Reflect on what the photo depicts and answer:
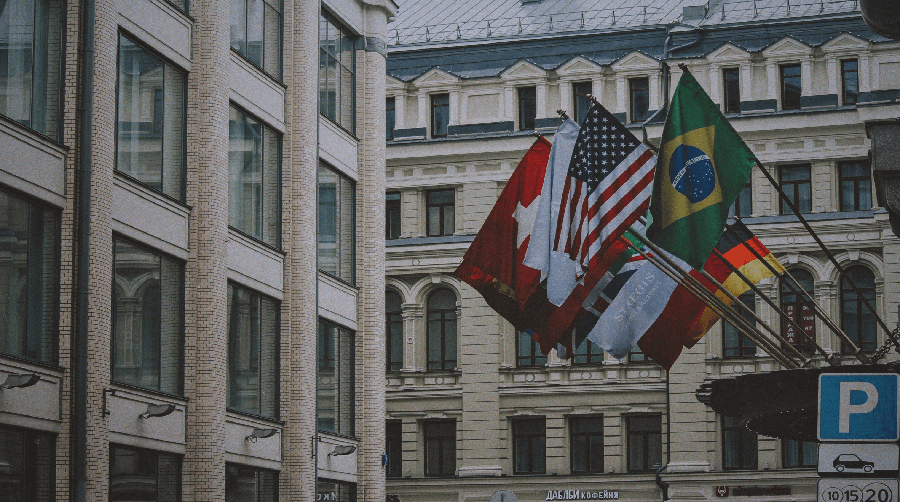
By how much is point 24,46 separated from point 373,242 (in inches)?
637

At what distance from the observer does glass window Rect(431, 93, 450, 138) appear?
57.8 metres

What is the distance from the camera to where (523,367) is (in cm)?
5572

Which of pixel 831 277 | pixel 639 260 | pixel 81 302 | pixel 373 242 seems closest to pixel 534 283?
pixel 639 260

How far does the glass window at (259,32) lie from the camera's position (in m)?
34.3

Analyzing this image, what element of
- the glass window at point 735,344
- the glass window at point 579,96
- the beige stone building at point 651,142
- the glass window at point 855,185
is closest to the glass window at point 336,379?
the beige stone building at point 651,142

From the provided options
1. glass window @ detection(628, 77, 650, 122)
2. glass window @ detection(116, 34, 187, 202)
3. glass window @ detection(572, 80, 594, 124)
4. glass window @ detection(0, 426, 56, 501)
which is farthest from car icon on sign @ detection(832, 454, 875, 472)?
glass window @ detection(572, 80, 594, 124)

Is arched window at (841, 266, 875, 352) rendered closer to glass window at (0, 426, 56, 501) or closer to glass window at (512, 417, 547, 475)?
glass window at (512, 417, 547, 475)

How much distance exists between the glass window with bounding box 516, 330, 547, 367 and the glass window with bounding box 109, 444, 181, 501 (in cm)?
2643

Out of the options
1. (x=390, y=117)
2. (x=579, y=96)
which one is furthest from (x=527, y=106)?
(x=390, y=117)

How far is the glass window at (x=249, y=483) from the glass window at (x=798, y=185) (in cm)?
2545

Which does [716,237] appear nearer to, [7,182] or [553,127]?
[7,182]

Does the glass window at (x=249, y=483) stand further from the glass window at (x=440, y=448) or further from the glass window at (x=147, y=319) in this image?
the glass window at (x=440, y=448)

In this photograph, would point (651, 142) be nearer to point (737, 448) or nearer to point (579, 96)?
point (579, 96)

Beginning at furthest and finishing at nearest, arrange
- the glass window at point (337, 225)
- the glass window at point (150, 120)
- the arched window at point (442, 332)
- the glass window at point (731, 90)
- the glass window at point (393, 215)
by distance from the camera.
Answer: the glass window at point (393, 215) < the arched window at point (442, 332) < the glass window at point (731, 90) < the glass window at point (337, 225) < the glass window at point (150, 120)
